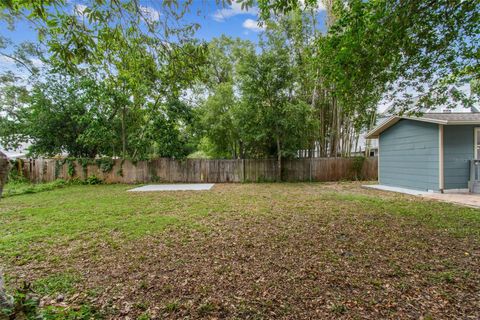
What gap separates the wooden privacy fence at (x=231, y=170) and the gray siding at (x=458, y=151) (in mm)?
4543

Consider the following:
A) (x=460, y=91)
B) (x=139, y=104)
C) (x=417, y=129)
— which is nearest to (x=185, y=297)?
(x=460, y=91)

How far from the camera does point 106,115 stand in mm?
10961

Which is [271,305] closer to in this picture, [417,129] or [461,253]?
[461,253]

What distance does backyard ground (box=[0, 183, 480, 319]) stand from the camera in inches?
73.4

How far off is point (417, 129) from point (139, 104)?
11.5 m

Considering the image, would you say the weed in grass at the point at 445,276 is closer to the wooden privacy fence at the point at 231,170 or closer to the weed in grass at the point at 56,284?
the weed in grass at the point at 56,284

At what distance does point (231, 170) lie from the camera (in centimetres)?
1184

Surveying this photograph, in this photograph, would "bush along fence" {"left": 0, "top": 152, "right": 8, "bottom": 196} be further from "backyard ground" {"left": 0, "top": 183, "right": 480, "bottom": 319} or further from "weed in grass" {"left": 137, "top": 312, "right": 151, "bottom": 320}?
"weed in grass" {"left": 137, "top": 312, "right": 151, "bottom": 320}

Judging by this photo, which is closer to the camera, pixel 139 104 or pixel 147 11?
pixel 147 11

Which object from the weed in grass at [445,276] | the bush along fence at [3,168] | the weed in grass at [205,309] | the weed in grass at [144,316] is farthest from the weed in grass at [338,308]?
the bush along fence at [3,168]

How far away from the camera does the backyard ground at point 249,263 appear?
186 centimetres

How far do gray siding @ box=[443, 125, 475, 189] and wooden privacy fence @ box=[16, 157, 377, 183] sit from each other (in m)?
4.54

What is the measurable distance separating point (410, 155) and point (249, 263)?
825 cm

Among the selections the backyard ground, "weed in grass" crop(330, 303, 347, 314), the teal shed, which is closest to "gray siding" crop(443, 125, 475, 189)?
the teal shed
